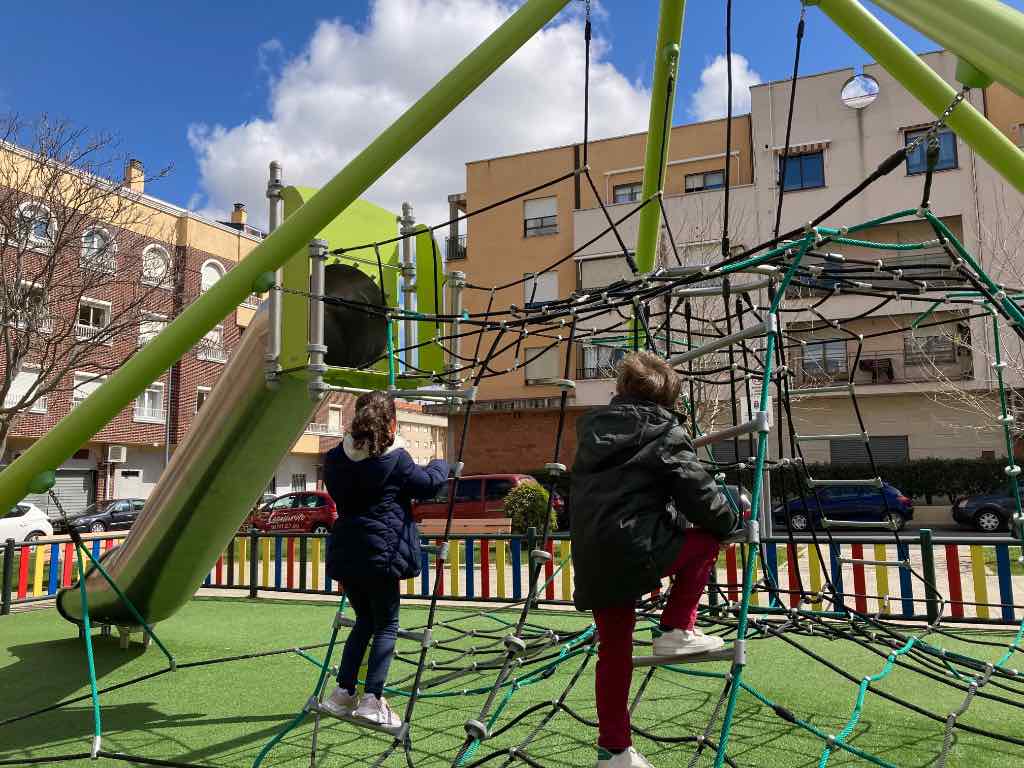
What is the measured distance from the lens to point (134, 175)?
20.0 metres

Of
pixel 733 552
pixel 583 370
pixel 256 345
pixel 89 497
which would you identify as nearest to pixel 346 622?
pixel 256 345

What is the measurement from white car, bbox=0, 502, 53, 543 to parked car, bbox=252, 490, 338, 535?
5176mm

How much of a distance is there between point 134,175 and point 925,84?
67.6 feet

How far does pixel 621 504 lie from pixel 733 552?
5.78m


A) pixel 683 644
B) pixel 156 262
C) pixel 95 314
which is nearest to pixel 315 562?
pixel 683 644

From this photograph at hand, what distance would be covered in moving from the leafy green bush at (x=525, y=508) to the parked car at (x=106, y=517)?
12445mm

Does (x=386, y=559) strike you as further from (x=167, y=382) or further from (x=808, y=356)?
(x=167, y=382)

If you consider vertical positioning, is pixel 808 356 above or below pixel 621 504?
above

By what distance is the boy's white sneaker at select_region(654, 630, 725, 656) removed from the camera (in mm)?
3023

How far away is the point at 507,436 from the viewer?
27.2 meters

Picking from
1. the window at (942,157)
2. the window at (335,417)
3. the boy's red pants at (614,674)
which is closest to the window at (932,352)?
the window at (942,157)

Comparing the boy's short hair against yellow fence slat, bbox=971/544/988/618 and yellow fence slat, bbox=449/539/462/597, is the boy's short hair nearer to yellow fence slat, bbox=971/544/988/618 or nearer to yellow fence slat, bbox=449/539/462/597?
yellow fence slat, bbox=971/544/988/618

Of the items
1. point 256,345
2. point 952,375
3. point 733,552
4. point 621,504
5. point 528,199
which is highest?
point 528,199

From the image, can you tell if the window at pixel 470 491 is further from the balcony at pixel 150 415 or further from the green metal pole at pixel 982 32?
the green metal pole at pixel 982 32
